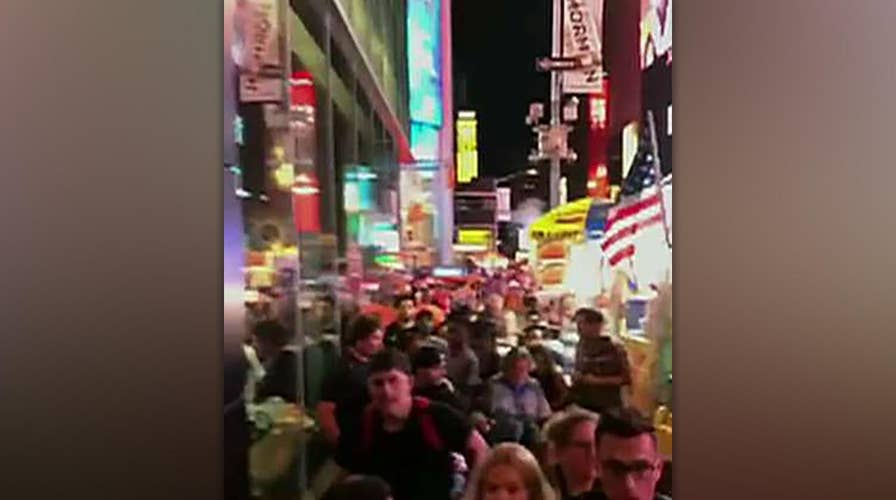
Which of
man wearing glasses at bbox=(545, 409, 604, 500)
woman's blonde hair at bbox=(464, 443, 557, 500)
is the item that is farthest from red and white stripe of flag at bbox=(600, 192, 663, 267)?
woman's blonde hair at bbox=(464, 443, 557, 500)

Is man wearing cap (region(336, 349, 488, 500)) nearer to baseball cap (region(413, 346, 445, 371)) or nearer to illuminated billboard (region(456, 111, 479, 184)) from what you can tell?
baseball cap (region(413, 346, 445, 371))

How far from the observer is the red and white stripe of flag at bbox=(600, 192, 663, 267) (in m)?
2.38

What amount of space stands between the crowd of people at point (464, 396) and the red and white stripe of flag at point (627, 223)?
14 cm

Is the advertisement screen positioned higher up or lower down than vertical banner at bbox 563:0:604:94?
lower down

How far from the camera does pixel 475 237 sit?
241 centimetres

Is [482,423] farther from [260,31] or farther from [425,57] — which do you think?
[260,31]

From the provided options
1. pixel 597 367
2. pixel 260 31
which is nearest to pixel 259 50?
pixel 260 31

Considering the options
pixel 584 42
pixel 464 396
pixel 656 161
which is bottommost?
pixel 464 396

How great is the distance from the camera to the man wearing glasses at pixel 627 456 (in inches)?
94.3

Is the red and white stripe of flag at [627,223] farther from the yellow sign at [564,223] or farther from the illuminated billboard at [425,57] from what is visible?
the illuminated billboard at [425,57]

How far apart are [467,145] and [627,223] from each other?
1.26 feet
